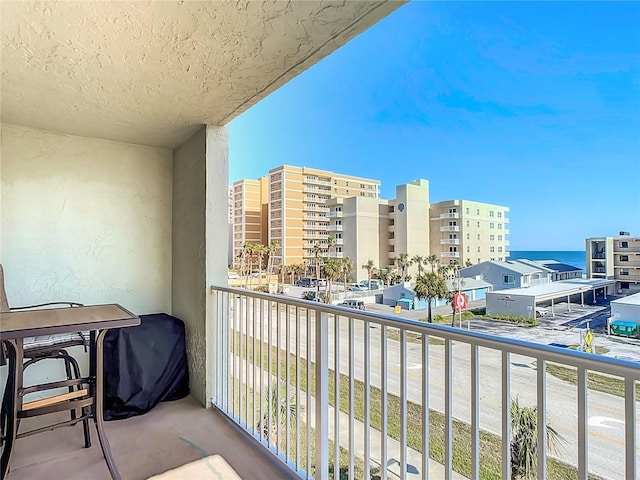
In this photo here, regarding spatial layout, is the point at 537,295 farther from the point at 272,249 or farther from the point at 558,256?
the point at 272,249

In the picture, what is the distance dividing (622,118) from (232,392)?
16.3 ft

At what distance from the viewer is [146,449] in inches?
87.7

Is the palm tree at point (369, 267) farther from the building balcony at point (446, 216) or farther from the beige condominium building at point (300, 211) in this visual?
the building balcony at point (446, 216)

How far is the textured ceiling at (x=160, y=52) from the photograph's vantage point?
145 cm

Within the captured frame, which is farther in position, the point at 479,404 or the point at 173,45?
the point at 173,45

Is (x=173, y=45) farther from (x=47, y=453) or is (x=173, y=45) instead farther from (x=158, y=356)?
(x=47, y=453)

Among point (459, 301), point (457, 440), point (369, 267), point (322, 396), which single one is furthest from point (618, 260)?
point (369, 267)

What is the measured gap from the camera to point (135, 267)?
3.33 m

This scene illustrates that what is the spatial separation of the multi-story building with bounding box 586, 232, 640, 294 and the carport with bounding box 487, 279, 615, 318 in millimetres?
55

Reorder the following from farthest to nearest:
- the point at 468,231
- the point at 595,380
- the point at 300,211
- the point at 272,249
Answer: the point at 300,211 → the point at 272,249 → the point at 468,231 → the point at 595,380

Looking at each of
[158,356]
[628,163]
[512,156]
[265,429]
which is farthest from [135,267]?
[512,156]

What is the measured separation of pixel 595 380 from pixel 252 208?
4937 mm

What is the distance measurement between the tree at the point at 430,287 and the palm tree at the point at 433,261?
14 centimetres

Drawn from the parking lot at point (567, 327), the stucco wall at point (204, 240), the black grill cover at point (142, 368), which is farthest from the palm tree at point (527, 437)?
the black grill cover at point (142, 368)
